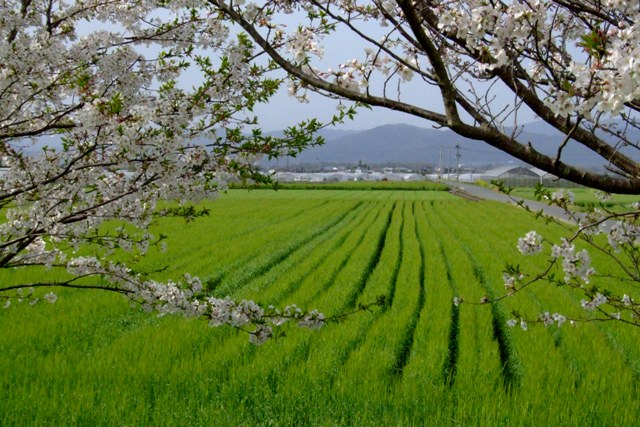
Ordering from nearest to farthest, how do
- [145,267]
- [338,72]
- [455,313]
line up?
[338,72] → [455,313] → [145,267]

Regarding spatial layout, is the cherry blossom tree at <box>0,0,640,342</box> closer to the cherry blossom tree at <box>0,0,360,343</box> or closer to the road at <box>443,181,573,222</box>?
the cherry blossom tree at <box>0,0,360,343</box>

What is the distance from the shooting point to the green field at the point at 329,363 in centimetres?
430

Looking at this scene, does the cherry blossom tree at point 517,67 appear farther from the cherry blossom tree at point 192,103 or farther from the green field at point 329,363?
the green field at point 329,363

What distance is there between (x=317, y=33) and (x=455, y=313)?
6.01m

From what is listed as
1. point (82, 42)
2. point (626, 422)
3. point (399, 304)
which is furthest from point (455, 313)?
point (82, 42)

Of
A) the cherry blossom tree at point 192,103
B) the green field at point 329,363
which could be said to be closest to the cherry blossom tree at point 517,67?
the cherry blossom tree at point 192,103

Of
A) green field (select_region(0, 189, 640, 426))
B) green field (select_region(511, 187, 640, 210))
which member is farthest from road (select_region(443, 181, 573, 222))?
green field (select_region(0, 189, 640, 426))

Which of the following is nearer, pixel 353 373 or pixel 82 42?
pixel 82 42

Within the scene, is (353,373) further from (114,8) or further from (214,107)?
(114,8)

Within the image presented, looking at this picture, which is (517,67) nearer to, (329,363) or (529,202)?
(329,363)

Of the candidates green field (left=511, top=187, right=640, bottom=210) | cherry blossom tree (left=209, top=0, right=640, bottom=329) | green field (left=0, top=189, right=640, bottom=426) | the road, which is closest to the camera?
cherry blossom tree (left=209, top=0, right=640, bottom=329)

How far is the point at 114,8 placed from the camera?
326cm

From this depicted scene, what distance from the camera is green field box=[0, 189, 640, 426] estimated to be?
14.1ft

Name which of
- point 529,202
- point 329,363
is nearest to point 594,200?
point 529,202
